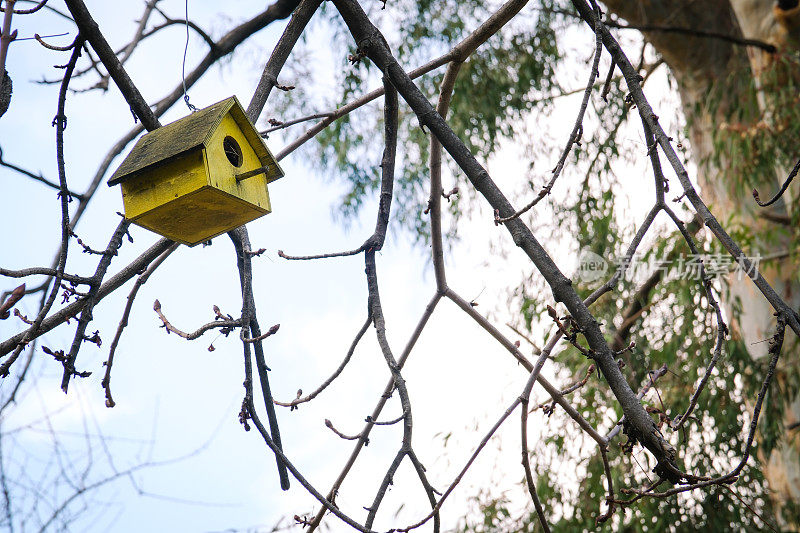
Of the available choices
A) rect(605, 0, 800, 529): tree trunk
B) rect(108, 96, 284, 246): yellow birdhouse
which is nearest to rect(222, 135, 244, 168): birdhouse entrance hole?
rect(108, 96, 284, 246): yellow birdhouse

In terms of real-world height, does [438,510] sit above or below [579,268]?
below

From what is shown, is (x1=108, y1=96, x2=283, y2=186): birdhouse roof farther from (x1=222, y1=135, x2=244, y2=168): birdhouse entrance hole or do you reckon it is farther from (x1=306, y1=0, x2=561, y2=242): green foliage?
(x1=306, y1=0, x2=561, y2=242): green foliage

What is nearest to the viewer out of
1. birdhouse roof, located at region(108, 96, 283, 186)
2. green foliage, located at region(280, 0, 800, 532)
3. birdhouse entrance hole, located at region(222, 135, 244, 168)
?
birdhouse roof, located at region(108, 96, 283, 186)

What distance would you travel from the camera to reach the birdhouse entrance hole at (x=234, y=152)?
1.32 m

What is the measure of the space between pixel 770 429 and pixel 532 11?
94.5 inches

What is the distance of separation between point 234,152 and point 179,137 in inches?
4.9

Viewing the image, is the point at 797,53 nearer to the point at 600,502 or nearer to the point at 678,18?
the point at 678,18

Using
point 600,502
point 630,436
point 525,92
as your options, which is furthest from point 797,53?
point 630,436

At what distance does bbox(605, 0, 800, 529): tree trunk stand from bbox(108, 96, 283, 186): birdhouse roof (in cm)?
274

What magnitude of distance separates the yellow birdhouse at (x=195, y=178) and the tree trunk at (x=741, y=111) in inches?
108

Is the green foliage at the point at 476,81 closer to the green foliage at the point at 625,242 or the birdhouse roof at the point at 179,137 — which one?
the green foliage at the point at 625,242

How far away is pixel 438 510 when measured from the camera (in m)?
1.18

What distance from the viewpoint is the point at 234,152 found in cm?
133

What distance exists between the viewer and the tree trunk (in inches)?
142
